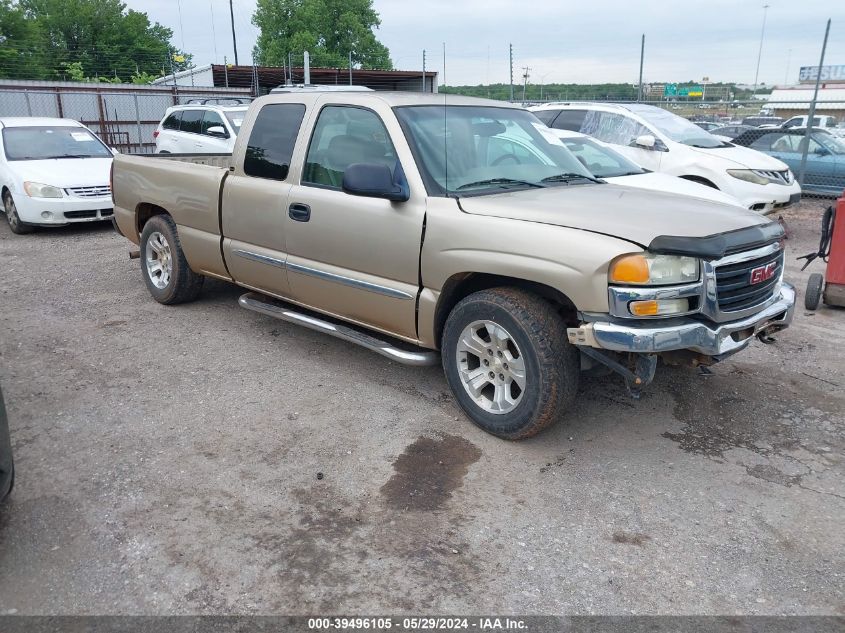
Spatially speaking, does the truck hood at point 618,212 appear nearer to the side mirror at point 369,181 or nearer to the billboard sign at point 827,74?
the side mirror at point 369,181

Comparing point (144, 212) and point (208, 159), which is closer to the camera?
point (144, 212)

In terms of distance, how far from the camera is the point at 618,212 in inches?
152

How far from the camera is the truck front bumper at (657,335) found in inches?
134

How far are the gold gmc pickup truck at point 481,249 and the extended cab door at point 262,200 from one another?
0.02 m

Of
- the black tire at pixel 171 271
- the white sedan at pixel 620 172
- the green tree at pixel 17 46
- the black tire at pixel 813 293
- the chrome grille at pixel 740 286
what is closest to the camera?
the chrome grille at pixel 740 286

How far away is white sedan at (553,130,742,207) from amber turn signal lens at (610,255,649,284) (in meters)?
4.68

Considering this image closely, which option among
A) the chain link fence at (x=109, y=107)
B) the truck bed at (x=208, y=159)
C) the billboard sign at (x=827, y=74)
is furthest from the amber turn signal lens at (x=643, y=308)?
the billboard sign at (x=827, y=74)

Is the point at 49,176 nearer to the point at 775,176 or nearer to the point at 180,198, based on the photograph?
the point at 180,198

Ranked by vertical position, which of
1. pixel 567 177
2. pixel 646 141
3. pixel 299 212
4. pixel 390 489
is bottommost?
pixel 390 489

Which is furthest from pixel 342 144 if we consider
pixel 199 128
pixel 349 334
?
pixel 199 128

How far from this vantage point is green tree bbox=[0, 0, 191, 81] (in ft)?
162

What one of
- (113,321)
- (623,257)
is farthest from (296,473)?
(113,321)

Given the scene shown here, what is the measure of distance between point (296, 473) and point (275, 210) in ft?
6.94

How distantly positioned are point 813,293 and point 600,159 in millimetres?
3092
